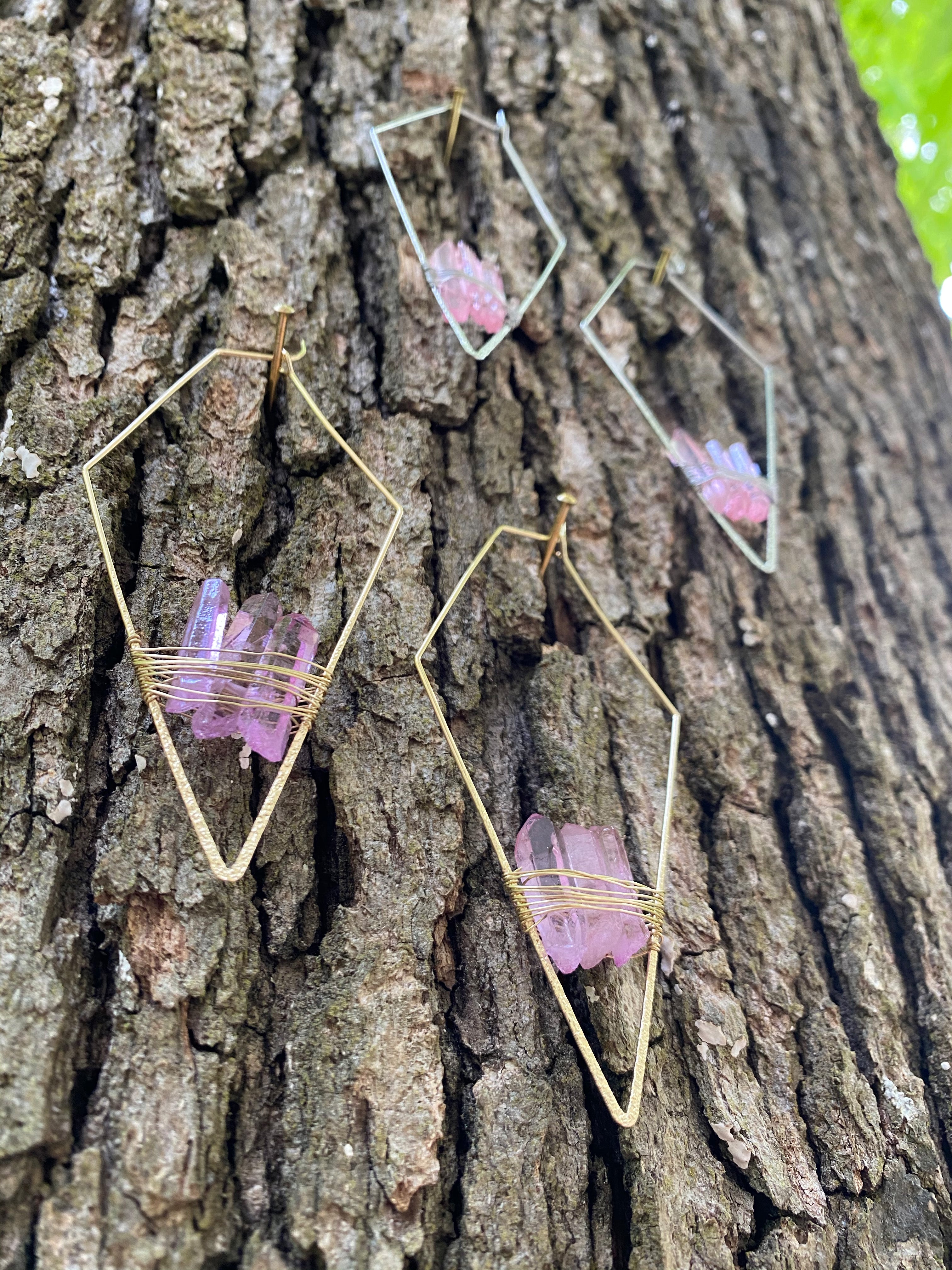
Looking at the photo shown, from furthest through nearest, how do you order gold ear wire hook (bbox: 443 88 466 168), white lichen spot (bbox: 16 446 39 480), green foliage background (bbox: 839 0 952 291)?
green foliage background (bbox: 839 0 952 291)
gold ear wire hook (bbox: 443 88 466 168)
white lichen spot (bbox: 16 446 39 480)

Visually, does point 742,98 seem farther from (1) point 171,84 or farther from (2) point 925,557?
(1) point 171,84

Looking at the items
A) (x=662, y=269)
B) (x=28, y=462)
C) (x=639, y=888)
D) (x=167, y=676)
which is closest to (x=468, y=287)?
(x=662, y=269)

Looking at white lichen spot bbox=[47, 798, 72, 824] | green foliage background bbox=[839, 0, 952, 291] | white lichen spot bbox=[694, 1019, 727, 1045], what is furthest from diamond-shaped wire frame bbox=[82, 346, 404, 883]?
green foliage background bbox=[839, 0, 952, 291]

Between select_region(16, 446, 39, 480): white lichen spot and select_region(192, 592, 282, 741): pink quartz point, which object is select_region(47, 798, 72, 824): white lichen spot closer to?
select_region(192, 592, 282, 741): pink quartz point

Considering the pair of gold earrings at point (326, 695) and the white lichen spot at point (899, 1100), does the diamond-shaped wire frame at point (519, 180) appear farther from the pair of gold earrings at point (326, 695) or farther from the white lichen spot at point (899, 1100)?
the white lichen spot at point (899, 1100)

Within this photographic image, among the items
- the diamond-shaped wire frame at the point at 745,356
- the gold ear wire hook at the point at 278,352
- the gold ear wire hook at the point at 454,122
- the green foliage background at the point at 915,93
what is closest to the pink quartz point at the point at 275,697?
the gold ear wire hook at the point at 278,352

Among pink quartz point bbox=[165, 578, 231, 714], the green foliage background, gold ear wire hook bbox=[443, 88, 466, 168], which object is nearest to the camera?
pink quartz point bbox=[165, 578, 231, 714]

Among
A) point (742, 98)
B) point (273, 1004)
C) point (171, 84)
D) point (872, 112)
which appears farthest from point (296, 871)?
point (872, 112)
